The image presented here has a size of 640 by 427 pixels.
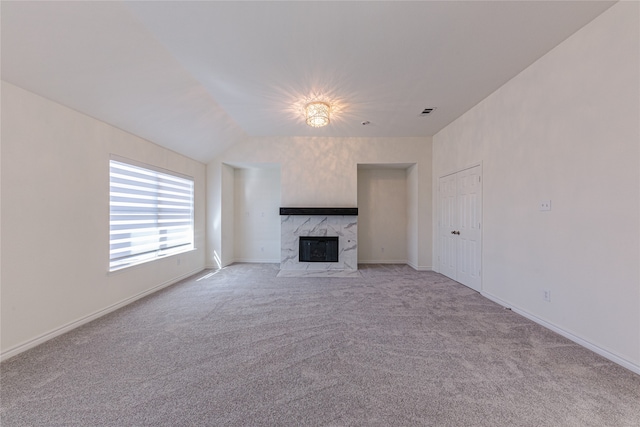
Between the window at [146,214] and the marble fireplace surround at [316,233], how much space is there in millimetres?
1992

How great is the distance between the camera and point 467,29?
2.12m

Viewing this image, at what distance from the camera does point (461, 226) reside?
4.04 m

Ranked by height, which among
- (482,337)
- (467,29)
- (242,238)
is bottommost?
(482,337)

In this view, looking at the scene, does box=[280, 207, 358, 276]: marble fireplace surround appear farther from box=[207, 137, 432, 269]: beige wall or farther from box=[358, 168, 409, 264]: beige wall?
box=[358, 168, 409, 264]: beige wall

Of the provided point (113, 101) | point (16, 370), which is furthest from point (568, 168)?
point (16, 370)

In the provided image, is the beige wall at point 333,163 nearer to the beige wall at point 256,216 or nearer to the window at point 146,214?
the beige wall at point 256,216

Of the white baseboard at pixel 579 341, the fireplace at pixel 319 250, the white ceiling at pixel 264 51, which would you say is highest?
the white ceiling at pixel 264 51

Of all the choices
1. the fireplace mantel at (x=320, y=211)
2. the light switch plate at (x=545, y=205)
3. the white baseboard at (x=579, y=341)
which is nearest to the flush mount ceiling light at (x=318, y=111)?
the fireplace mantel at (x=320, y=211)

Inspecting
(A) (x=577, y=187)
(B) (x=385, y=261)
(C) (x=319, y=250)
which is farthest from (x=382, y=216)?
(A) (x=577, y=187)

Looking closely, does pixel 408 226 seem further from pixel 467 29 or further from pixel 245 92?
pixel 245 92

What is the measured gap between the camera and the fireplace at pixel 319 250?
194 inches

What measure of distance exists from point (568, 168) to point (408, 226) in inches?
136

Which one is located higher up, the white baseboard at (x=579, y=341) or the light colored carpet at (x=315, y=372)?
the white baseboard at (x=579, y=341)

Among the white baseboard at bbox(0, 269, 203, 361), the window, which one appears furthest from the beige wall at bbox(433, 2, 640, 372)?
the window
